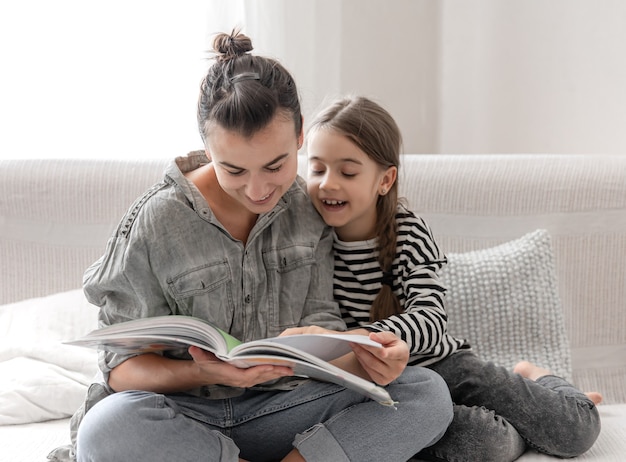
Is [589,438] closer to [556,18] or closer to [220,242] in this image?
[220,242]

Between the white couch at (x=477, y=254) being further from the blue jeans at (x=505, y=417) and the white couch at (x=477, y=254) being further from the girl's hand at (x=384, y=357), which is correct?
the girl's hand at (x=384, y=357)

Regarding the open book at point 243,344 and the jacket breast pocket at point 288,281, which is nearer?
the open book at point 243,344

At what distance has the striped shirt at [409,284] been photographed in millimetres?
1382

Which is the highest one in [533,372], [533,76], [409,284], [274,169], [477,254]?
[274,169]

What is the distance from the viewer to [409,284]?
4.66 feet

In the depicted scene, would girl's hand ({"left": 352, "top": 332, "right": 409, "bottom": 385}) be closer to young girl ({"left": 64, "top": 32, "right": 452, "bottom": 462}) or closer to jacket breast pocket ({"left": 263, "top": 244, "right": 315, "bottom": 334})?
young girl ({"left": 64, "top": 32, "right": 452, "bottom": 462})

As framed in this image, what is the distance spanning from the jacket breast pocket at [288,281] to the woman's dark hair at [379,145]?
5.2 inches

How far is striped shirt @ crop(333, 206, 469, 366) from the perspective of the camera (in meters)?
1.38

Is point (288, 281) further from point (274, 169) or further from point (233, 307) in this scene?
point (274, 169)

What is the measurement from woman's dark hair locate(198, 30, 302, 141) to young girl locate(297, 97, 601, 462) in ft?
0.49

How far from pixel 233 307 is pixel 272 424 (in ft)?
0.68

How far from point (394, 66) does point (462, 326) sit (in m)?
1.25

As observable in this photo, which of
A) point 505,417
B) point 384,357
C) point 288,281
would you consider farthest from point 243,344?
point 505,417

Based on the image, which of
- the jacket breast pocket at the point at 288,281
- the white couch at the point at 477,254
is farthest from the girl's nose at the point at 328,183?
the white couch at the point at 477,254
